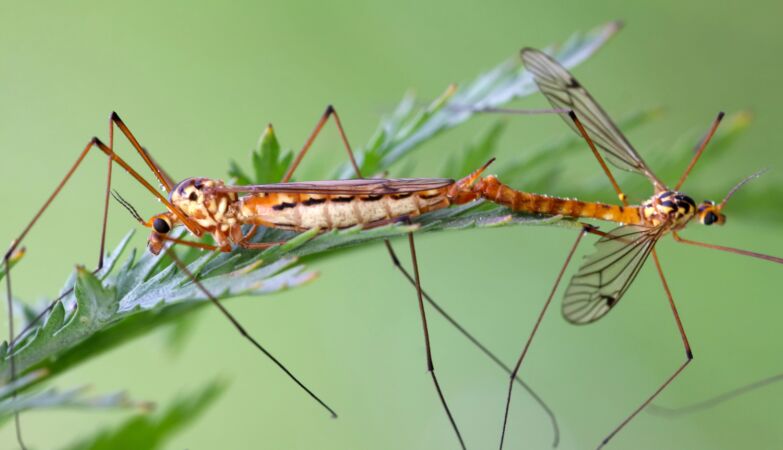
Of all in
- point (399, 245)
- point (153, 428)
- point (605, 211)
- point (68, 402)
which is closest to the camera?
point (68, 402)

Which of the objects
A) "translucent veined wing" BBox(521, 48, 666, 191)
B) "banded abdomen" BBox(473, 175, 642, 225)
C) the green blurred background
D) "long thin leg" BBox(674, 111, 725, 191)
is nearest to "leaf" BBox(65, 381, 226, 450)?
"banded abdomen" BBox(473, 175, 642, 225)

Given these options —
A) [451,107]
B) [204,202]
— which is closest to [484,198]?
[451,107]

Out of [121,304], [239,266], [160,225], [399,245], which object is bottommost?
[121,304]

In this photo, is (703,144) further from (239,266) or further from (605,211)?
(239,266)

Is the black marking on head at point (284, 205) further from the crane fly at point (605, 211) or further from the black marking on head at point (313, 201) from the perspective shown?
the crane fly at point (605, 211)

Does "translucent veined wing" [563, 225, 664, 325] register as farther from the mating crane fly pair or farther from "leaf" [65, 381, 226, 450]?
"leaf" [65, 381, 226, 450]

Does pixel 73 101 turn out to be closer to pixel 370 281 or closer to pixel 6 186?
pixel 6 186
